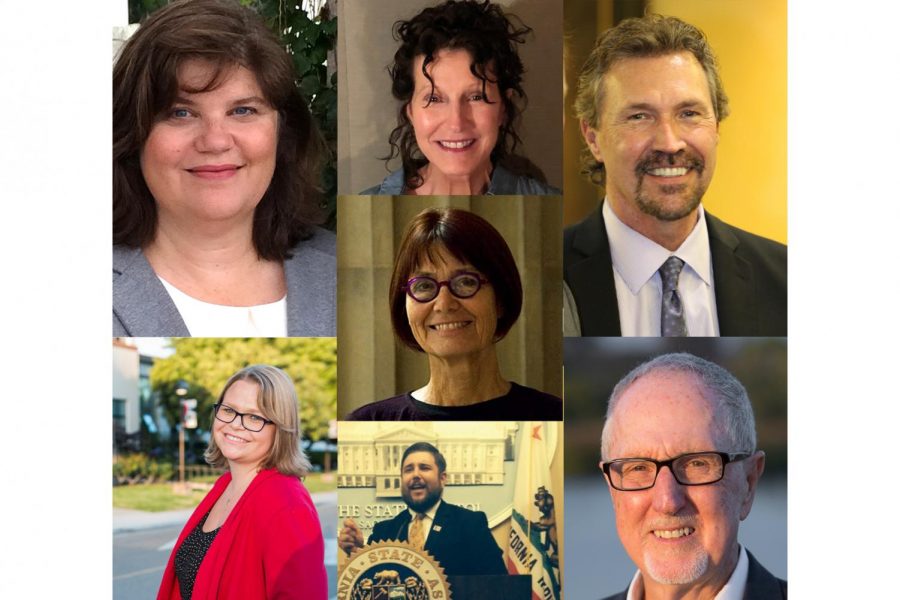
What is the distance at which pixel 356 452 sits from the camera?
4.75 meters

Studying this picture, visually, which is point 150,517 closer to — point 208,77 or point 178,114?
point 178,114

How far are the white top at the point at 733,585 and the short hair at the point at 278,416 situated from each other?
4.33ft

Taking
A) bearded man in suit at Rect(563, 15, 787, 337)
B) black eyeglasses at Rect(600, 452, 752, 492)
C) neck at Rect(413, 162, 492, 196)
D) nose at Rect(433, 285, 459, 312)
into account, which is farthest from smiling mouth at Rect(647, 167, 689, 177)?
black eyeglasses at Rect(600, 452, 752, 492)

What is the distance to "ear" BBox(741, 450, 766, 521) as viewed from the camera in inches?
188

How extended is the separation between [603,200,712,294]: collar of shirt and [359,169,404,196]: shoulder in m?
0.79

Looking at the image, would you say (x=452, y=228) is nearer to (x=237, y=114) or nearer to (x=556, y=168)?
(x=556, y=168)

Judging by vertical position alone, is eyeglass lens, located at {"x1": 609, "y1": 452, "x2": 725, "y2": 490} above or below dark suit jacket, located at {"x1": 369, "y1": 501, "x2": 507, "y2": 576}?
above

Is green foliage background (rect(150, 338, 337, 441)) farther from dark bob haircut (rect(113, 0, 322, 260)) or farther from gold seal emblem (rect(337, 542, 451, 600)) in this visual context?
gold seal emblem (rect(337, 542, 451, 600))

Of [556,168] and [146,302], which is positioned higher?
[556,168]

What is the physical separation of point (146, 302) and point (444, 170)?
1243mm

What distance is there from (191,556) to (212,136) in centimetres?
159

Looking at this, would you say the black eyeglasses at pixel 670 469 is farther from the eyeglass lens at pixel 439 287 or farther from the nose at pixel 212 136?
the nose at pixel 212 136

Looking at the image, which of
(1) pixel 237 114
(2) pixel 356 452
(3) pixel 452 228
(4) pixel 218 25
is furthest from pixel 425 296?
(4) pixel 218 25

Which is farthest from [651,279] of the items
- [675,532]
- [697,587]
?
[697,587]
